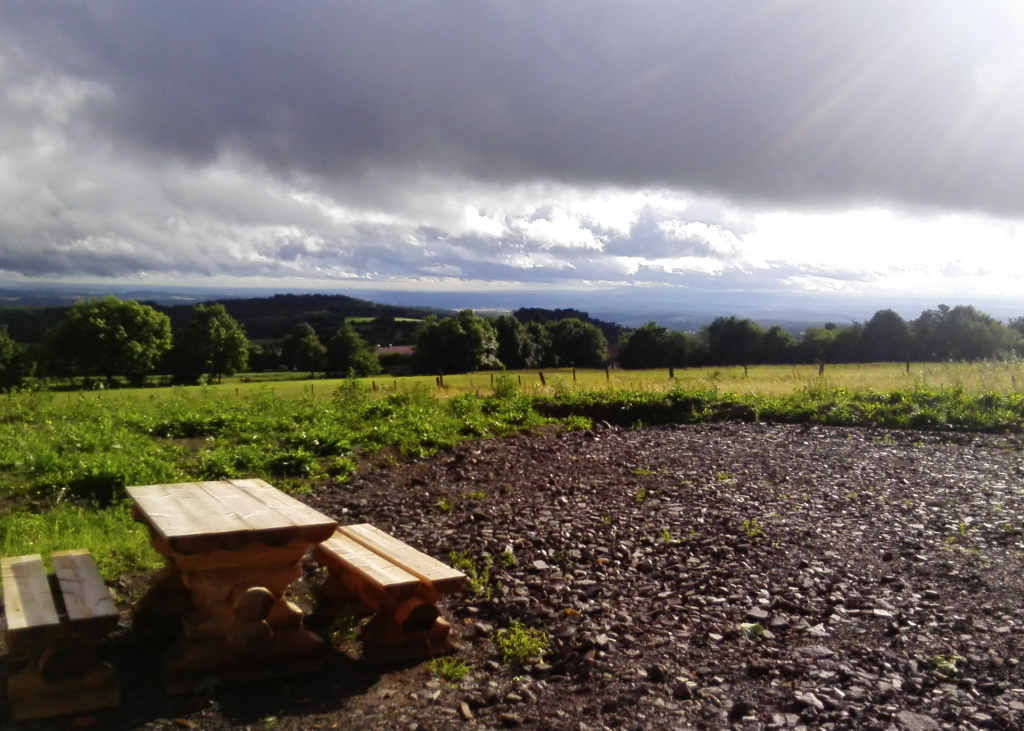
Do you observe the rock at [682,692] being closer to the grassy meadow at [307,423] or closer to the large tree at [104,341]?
the grassy meadow at [307,423]

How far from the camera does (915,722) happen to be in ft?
10.4

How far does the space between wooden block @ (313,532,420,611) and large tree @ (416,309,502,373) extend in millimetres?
61247

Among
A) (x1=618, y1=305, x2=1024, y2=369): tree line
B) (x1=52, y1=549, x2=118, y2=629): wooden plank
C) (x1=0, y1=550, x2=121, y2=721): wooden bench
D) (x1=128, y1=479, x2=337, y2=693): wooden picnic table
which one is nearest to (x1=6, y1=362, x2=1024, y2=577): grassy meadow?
(x1=52, y1=549, x2=118, y2=629): wooden plank

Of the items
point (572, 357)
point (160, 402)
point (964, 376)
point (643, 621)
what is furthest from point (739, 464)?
point (572, 357)

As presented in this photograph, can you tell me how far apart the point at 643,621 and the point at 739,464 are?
5.49 meters

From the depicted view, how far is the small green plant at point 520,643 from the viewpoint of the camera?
3.96 meters

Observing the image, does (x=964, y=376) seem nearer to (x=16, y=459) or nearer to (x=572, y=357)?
(x=16, y=459)

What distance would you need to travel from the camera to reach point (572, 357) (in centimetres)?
8531

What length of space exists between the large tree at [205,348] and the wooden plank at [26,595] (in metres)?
72.0

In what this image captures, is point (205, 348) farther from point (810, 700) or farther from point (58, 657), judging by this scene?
point (810, 700)

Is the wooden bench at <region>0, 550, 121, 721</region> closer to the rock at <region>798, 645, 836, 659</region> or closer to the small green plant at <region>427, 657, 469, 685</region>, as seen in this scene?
the small green plant at <region>427, 657, 469, 685</region>

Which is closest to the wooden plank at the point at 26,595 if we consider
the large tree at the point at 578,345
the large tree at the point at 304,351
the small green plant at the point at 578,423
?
the small green plant at the point at 578,423

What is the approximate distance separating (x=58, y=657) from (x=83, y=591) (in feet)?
1.25

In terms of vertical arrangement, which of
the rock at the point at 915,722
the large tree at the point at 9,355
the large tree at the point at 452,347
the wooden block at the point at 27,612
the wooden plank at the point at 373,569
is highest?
the wooden plank at the point at 373,569
